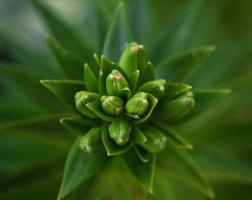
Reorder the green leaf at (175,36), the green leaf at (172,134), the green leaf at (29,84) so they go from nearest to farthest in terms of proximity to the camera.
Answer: the green leaf at (172,134), the green leaf at (29,84), the green leaf at (175,36)

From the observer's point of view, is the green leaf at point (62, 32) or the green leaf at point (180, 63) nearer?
the green leaf at point (180, 63)

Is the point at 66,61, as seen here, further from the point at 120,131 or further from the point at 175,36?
the point at 175,36

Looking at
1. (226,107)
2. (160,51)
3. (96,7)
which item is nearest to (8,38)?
(96,7)

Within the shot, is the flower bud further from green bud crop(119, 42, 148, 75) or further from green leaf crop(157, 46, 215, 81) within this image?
green leaf crop(157, 46, 215, 81)

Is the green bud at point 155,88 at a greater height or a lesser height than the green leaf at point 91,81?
lesser

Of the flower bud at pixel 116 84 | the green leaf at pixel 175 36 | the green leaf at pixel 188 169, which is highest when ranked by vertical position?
the flower bud at pixel 116 84

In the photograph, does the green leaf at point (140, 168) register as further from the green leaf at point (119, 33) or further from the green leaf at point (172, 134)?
the green leaf at point (119, 33)

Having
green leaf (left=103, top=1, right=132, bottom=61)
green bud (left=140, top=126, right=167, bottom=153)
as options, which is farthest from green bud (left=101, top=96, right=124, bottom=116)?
green leaf (left=103, top=1, right=132, bottom=61)

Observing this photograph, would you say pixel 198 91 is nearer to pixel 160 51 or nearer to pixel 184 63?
pixel 184 63

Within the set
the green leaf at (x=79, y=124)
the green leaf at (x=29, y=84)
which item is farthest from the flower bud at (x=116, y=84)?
the green leaf at (x=29, y=84)
